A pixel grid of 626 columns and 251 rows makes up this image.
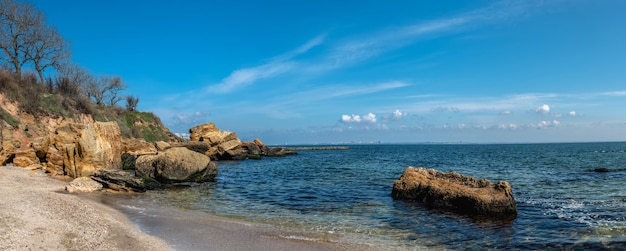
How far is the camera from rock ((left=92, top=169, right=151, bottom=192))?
65.9ft

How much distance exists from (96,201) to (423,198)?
1510 cm

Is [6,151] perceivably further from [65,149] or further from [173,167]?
[173,167]

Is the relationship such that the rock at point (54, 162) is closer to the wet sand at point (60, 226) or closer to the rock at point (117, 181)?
the rock at point (117, 181)

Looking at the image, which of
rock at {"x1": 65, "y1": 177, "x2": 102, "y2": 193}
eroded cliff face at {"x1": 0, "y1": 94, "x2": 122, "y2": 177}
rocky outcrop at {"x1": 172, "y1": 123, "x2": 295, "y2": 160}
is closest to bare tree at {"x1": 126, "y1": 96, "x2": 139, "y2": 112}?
rocky outcrop at {"x1": 172, "y1": 123, "x2": 295, "y2": 160}

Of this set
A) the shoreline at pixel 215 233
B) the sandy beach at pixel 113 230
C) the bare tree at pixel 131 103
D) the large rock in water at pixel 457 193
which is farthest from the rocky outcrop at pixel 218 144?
the sandy beach at pixel 113 230

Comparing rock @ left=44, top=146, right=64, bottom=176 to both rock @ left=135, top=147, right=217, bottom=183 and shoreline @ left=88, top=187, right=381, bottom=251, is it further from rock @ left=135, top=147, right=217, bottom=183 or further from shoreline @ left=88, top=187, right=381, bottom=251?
shoreline @ left=88, top=187, right=381, bottom=251

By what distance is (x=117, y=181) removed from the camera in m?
20.2

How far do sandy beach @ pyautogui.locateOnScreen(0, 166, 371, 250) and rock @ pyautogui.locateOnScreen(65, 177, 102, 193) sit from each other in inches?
125

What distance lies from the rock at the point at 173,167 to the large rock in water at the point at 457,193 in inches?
575

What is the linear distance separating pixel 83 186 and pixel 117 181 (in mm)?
1766

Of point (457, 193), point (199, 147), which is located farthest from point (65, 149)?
point (199, 147)

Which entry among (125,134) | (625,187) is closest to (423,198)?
(625,187)

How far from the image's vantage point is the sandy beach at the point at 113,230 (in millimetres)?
8711

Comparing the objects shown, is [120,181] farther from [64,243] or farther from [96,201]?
[64,243]
